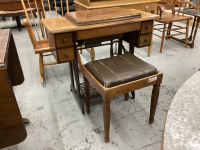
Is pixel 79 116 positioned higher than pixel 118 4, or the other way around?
pixel 118 4

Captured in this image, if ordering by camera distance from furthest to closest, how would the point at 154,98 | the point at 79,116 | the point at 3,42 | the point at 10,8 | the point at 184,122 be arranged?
the point at 10,8 < the point at 79,116 < the point at 154,98 < the point at 3,42 < the point at 184,122

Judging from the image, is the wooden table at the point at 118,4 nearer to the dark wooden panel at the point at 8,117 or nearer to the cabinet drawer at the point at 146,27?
the cabinet drawer at the point at 146,27

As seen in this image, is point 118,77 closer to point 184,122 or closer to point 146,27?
point 146,27

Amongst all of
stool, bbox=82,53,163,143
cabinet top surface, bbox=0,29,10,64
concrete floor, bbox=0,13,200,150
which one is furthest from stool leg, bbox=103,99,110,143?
cabinet top surface, bbox=0,29,10,64

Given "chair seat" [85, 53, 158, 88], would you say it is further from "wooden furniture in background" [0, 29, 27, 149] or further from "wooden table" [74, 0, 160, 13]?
"wooden table" [74, 0, 160, 13]

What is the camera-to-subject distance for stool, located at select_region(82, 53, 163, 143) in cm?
112

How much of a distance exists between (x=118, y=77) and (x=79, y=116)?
27.2 inches

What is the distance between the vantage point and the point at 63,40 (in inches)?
48.3

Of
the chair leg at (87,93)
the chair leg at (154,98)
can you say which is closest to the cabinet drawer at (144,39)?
the chair leg at (154,98)

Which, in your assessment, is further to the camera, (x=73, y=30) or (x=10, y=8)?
(x=10, y=8)

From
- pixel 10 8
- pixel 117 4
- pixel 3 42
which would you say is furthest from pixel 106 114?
pixel 10 8

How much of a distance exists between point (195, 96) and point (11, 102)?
0.92m

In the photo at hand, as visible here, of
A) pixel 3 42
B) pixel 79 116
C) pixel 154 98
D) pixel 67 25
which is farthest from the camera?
pixel 79 116

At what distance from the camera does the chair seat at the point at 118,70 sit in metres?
1.13
